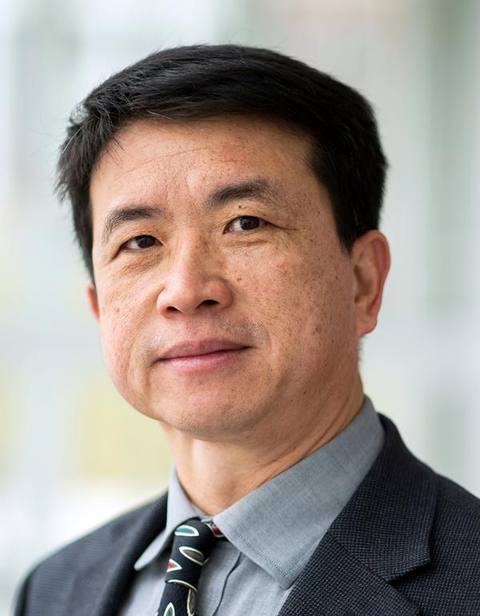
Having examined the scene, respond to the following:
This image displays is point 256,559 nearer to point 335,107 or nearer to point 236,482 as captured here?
point 236,482

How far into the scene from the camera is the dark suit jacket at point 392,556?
1.63 metres

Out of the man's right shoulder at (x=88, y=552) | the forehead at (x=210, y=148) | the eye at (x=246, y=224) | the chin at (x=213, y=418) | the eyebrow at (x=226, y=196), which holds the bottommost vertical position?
the man's right shoulder at (x=88, y=552)

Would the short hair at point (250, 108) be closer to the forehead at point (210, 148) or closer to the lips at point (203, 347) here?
the forehead at point (210, 148)

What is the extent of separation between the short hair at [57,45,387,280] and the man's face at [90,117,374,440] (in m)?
0.03

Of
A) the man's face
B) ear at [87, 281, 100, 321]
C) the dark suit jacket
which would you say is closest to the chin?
the man's face

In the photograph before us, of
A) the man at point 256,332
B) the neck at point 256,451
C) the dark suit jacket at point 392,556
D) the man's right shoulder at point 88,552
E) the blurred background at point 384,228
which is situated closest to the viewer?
the dark suit jacket at point 392,556

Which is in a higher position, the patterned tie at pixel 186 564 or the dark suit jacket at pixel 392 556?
the dark suit jacket at pixel 392 556

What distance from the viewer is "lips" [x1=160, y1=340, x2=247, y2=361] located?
5.76ft

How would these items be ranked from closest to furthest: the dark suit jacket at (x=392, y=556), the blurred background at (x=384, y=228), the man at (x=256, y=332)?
1. the dark suit jacket at (x=392, y=556)
2. the man at (x=256, y=332)
3. the blurred background at (x=384, y=228)

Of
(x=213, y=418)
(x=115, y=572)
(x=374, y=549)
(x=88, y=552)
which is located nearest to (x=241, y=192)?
(x=213, y=418)

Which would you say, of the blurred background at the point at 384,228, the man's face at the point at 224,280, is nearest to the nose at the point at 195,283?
the man's face at the point at 224,280

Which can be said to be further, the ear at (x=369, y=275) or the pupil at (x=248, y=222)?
the ear at (x=369, y=275)

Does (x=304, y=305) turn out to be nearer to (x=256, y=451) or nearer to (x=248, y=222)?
(x=248, y=222)

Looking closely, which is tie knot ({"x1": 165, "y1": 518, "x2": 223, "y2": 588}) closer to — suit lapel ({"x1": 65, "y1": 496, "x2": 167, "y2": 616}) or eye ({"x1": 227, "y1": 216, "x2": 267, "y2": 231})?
suit lapel ({"x1": 65, "y1": 496, "x2": 167, "y2": 616})
